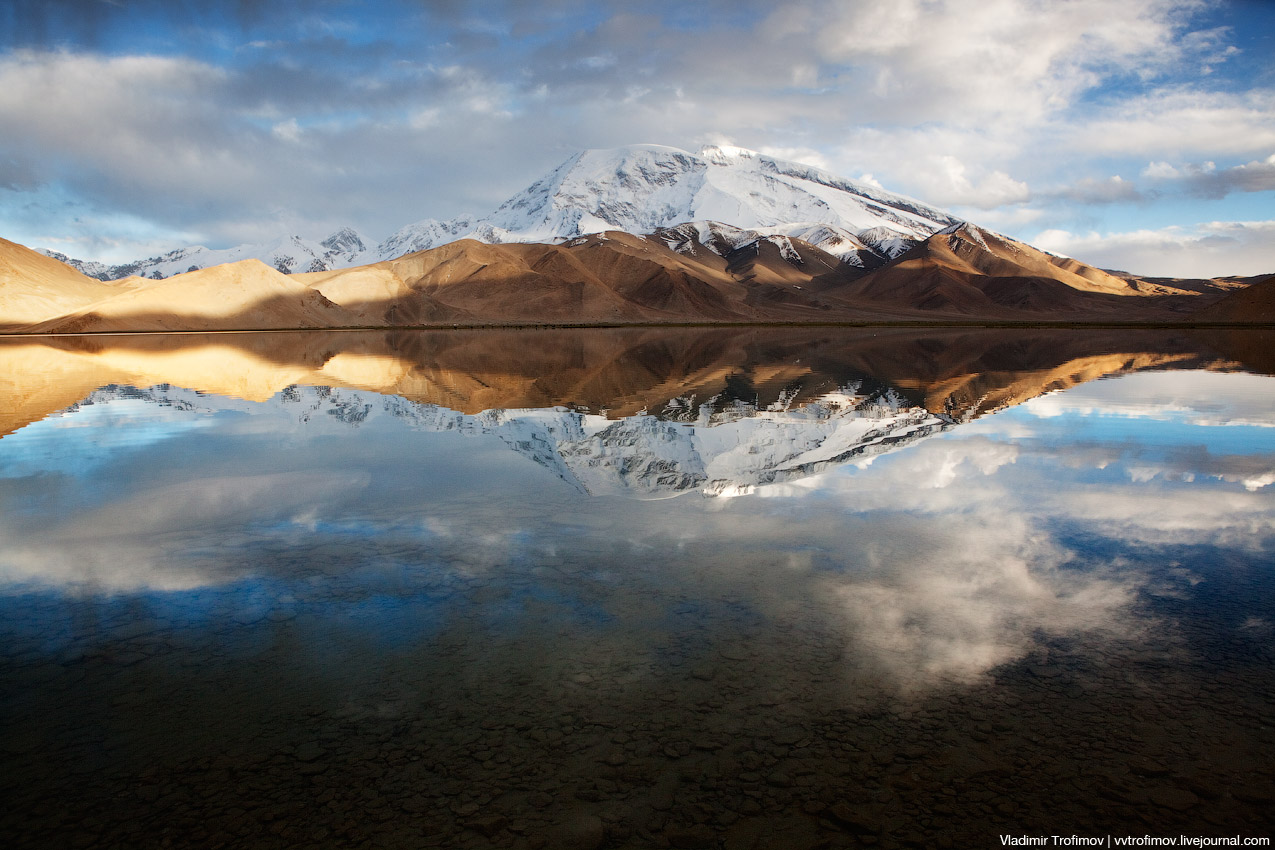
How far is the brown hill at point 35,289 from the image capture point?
104m

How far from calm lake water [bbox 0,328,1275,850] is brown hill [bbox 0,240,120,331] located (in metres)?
116

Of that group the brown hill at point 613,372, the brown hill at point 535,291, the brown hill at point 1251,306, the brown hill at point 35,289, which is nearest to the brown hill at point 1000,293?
the brown hill at point 535,291

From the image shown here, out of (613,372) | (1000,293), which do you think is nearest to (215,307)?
(613,372)

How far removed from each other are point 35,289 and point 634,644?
456ft

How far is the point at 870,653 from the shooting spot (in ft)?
21.7

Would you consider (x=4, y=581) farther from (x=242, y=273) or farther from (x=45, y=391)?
(x=242, y=273)

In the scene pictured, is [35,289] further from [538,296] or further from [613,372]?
[613,372]

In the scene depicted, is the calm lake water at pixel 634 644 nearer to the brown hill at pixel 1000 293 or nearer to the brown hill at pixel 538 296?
the brown hill at pixel 538 296

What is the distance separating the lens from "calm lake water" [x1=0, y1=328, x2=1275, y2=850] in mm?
4691

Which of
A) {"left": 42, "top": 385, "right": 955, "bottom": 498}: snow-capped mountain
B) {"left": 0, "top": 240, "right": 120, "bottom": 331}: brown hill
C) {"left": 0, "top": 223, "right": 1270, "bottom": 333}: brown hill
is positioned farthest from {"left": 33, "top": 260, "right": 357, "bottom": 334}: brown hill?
{"left": 42, "top": 385, "right": 955, "bottom": 498}: snow-capped mountain

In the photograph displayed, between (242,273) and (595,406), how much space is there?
361ft

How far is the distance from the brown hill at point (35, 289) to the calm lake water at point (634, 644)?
116 m

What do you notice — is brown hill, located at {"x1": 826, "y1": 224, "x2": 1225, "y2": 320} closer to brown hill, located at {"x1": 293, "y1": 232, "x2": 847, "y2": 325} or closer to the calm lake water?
brown hill, located at {"x1": 293, "y1": 232, "x2": 847, "y2": 325}

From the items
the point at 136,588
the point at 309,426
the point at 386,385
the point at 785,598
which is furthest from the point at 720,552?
the point at 386,385
